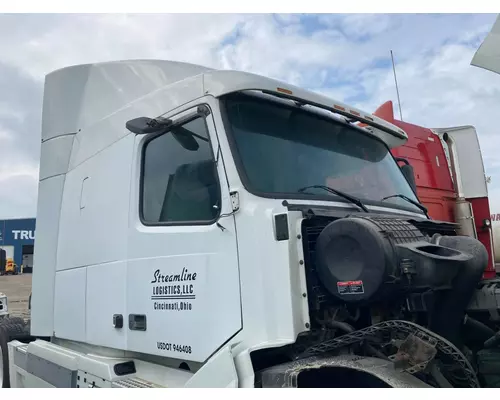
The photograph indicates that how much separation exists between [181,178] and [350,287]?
4.21ft

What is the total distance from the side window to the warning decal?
0.82 metres

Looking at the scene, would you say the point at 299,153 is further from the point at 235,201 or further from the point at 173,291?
the point at 173,291

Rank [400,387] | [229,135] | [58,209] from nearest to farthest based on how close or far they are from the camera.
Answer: [400,387] → [229,135] → [58,209]

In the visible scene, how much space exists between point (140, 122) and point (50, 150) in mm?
1812

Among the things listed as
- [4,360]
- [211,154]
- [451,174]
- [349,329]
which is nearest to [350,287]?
[349,329]

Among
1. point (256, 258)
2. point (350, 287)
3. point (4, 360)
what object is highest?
point (256, 258)

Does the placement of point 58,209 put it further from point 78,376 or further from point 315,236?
point 315,236

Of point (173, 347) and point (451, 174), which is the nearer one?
A: point (173, 347)

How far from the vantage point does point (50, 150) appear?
4586 millimetres

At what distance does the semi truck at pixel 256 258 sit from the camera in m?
2.38

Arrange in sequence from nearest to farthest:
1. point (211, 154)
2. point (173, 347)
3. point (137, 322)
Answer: point (211, 154) → point (173, 347) → point (137, 322)

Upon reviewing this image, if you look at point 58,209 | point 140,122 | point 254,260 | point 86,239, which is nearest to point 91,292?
point 86,239

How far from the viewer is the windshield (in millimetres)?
2818

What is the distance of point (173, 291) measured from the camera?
2.95 m
